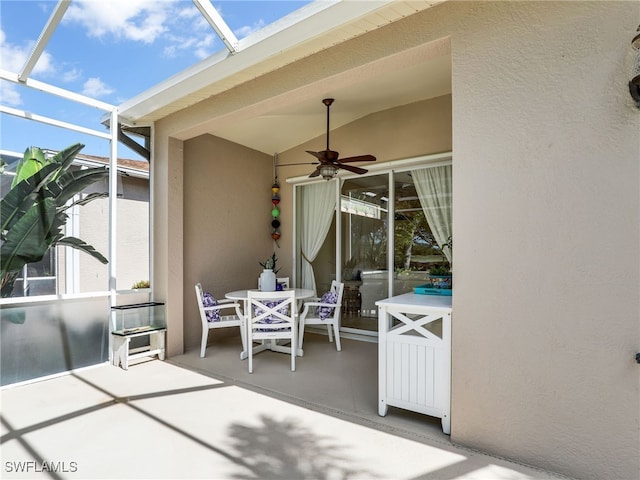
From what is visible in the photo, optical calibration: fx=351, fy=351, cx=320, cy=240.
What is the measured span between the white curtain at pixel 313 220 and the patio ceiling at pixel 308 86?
89cm

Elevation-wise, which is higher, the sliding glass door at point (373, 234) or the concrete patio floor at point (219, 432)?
the sliding glass door at point (373, 234)

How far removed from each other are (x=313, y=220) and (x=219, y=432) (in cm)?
384

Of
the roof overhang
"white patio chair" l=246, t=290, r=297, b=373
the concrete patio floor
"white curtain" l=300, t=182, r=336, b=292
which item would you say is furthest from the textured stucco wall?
"white curtain" l=300, t=182, r=336, b=292

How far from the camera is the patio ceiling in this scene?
2566 mm

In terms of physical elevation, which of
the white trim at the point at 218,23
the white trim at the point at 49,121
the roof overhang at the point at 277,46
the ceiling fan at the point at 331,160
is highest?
the white trim at the point at 218,23

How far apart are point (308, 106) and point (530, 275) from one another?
11.4 feet

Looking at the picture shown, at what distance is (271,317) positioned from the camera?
4051 millimetres

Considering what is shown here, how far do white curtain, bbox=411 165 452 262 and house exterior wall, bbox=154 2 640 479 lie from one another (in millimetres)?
2368

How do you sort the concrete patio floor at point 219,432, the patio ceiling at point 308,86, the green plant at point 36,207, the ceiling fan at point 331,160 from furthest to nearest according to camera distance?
the ceiling fan at point 331,160
the green plant at point 36,207
the patio ceiling at point 308,86
the concrete patio floor at point 219,432

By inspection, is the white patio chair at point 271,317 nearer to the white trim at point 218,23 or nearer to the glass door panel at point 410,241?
the glass door panel at point 410,241

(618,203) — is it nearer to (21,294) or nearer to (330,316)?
(330,316)

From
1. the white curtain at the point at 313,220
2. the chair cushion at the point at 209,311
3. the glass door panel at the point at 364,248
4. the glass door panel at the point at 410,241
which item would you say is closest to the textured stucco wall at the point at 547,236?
the glass door panel at the point at 410,241

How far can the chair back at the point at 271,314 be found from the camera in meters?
3.91

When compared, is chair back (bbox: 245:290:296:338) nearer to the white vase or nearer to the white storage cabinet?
the white vase
